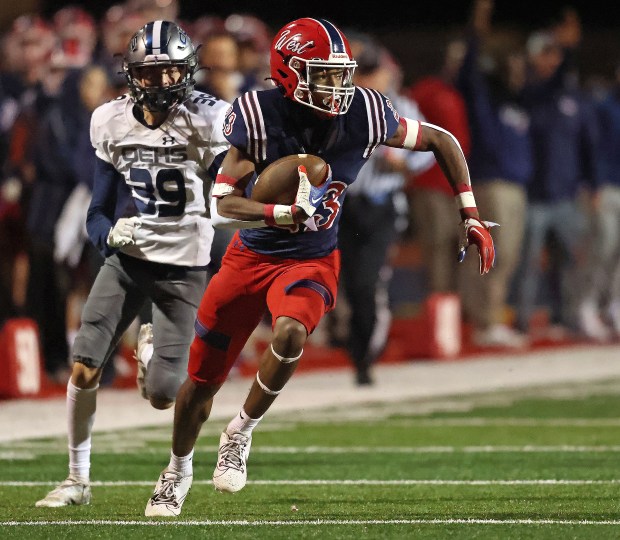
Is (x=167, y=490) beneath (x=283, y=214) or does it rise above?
beneath

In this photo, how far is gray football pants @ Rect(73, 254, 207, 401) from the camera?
6496 millimetres

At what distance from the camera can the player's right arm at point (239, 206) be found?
18.9 feet

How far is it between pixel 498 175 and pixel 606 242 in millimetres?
1782

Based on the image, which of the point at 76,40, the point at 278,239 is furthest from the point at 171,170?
the point at 76,40

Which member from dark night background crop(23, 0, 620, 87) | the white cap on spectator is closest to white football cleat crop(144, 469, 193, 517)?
the white cap on spectator

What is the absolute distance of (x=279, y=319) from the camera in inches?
233

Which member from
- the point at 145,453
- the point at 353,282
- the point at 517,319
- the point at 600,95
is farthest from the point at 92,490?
the point at 600,95

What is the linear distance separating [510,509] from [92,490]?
1.74m

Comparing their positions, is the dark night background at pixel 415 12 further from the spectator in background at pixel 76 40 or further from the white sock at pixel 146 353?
the white sock at pixel 146 353

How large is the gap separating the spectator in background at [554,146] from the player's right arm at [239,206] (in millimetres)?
7383

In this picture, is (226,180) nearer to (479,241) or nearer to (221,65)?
(479,241)

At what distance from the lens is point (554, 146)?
1331 centimetres

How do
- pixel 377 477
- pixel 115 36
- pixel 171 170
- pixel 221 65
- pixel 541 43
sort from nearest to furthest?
pixel 171 170
pixel 377 477
pixel 221 65
pixel 115 36
pixel 541 43

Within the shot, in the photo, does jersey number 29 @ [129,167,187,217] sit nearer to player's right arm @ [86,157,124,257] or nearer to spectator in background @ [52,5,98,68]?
player's right arm @ [86,157,124,257]
